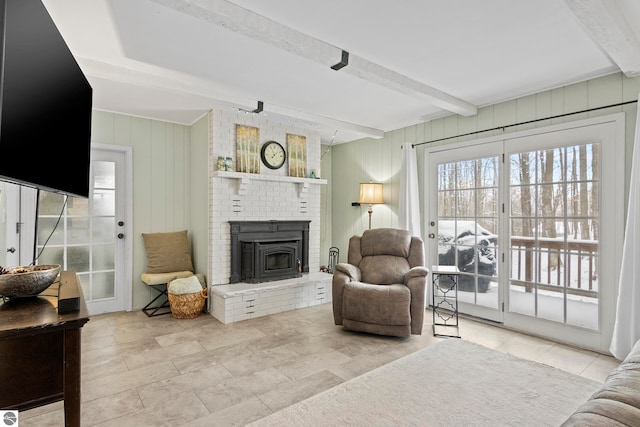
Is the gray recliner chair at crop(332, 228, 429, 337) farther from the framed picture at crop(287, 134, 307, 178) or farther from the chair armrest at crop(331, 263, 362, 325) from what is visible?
the framed picture at crop(287, 134, 307, 178)

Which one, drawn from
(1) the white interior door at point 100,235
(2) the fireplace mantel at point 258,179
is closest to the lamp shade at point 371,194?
(2) the fireplace mantel at point 258,179

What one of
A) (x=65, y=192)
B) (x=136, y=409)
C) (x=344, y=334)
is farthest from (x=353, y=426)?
(x=65, y=192)

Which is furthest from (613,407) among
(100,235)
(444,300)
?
(100,235)

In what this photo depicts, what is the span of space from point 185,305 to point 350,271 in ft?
6.28

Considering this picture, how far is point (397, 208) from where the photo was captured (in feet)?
15.9

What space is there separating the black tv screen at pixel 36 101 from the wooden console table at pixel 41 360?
43 cm

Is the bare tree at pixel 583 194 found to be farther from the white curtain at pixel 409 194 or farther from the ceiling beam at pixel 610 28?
the white curtain at pixel 409 194

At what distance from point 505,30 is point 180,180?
3963 millimetres

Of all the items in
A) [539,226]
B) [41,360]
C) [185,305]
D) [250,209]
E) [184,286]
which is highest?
[250,209]

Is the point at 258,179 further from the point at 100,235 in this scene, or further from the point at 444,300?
the point at 444,300

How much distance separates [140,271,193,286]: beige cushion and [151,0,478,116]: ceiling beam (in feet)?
9.80

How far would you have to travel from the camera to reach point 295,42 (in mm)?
2271

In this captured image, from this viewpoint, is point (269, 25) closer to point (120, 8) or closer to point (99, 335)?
point (120, 8)

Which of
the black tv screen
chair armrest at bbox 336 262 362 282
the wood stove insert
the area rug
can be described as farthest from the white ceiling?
the area rug
